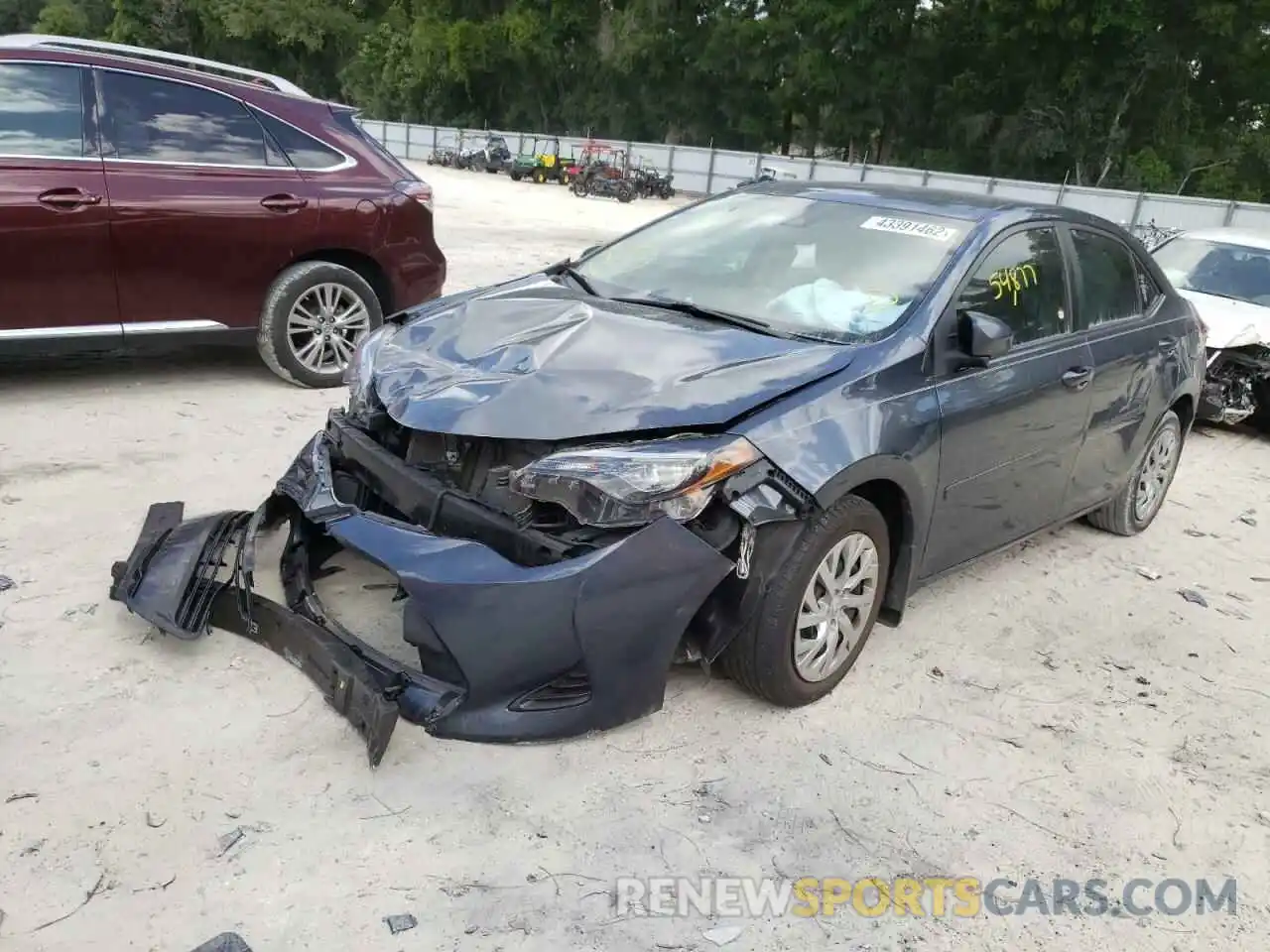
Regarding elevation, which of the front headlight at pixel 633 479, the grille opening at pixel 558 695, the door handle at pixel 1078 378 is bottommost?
the grille opening at pixel 558 695

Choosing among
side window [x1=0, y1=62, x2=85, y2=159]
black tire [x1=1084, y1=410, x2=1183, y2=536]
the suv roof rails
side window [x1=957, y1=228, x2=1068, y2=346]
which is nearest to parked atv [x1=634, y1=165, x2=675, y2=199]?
the suv roof rails

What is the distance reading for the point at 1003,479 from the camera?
4.08 m

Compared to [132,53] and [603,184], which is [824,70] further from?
[132,53]

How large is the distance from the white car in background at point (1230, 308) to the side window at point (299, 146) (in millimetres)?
6415

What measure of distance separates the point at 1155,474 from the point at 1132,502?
265 mm

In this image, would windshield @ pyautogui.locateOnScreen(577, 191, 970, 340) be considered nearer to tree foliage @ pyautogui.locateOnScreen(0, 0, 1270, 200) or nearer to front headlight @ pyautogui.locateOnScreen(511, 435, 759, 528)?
front headlight @ pyautogui.locateOnScreen(511, 435, 759, 528)

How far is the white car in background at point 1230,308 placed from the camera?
7.80 m

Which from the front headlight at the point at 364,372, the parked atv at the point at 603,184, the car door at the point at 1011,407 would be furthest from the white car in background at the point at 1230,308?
the parked atv at the point at 603,184

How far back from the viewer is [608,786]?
303cm

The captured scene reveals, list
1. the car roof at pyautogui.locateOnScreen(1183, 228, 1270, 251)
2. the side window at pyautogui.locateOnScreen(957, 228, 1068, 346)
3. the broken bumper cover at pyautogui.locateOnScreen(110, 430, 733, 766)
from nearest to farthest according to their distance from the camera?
the broken bumper cover at pyautogui.locateOnScreen(110, 430, 733, 766), the side window at pyautogui.locateOnScreen(957, 228, 1068, 346), the car roof at pyautogui.locateOnScreen(1183, 228, 1270, 251)

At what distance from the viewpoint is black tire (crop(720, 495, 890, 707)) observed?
3174mm

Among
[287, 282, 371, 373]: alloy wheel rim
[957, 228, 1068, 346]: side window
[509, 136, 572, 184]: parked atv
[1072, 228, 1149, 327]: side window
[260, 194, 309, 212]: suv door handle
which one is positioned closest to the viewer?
[957, 228, 1068, 346]: side window

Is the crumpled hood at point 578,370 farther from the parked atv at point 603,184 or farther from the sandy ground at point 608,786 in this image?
the parked atv at point 603,184

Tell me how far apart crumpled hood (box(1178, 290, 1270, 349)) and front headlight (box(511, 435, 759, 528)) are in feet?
20.1
